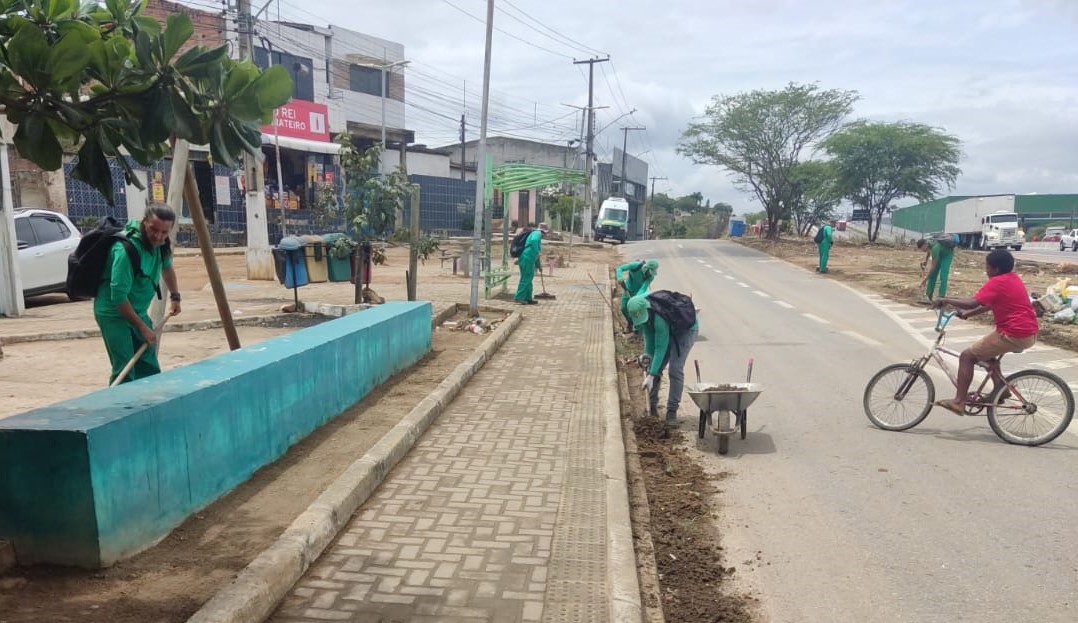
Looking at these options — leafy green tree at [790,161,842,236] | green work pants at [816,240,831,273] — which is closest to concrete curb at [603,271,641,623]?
green work pants at [816,240,831,273]

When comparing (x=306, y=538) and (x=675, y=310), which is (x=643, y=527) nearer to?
(x=306, y=538)

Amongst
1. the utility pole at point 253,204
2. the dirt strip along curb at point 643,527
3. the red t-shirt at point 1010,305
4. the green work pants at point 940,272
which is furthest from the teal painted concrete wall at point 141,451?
the green work pants at point 940,272

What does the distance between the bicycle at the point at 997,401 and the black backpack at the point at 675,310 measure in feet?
5.85

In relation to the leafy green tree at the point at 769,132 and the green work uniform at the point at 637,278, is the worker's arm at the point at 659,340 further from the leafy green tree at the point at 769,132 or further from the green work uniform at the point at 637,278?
the leafy green tree at the point at 769,132

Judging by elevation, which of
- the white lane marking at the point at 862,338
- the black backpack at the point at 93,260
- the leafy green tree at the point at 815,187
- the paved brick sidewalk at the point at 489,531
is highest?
the leafy green tree at the point at 815,187

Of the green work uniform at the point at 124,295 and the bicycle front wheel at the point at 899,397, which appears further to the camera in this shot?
the bicycle front wheel at the point at 899,397

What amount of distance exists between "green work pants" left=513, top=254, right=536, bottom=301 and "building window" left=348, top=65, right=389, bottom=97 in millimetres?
28536

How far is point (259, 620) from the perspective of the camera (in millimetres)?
3033

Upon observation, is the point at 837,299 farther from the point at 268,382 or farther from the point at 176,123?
the point at 176,123

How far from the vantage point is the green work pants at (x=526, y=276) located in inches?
567

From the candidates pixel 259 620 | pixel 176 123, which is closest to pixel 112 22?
pixel 176 123

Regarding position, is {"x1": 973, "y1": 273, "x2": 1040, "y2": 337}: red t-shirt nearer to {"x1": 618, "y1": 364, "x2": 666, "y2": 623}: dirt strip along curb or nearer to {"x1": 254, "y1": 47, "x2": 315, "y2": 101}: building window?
{"x1": 618, "y1": 364, "x2": 666, "y2": 623}: dirt strip along curb

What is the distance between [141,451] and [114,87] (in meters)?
1.76

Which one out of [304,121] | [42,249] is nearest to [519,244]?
[42,249]
